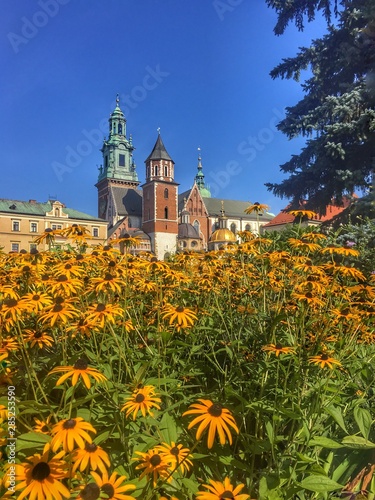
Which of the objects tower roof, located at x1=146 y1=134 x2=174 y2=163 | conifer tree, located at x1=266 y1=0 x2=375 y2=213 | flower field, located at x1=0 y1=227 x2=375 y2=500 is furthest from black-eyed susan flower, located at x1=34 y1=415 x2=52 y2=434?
tower roof, located at x1=146 y1=134 x2=174 y2=163

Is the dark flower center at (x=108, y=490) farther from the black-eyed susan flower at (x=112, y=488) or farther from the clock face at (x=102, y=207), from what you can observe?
the clock face at (x=102, y=207)

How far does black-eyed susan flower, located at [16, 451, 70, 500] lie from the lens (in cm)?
86

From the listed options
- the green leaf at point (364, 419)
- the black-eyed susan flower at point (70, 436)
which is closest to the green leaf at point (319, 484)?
the green leaf at point (364, 419)

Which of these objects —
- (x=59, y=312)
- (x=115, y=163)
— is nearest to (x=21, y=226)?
(x=115, y=163)

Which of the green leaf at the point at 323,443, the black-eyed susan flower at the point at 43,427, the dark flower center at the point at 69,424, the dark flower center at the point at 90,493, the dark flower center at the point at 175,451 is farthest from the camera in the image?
the green leaf at the point at 323,443

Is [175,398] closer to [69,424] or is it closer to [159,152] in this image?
[69,424]

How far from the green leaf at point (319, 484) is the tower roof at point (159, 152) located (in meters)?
53.9

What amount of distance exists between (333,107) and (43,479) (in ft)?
38.7

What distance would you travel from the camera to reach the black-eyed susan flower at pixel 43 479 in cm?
86

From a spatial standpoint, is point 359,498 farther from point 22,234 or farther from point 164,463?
point 22,234

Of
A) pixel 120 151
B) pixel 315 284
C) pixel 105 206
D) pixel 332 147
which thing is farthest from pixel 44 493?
pixel 120 151

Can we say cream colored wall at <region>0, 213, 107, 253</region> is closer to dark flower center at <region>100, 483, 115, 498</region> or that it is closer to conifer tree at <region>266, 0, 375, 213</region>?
conifer tree at <region>266, 0, 375, 213</region>

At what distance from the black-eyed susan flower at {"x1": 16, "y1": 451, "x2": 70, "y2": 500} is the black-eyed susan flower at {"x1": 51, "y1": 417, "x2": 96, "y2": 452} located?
4cm

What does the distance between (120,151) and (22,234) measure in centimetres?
3346
